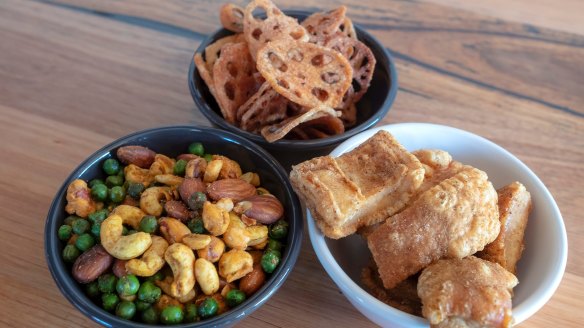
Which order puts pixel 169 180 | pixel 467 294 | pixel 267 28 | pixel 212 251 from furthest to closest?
pixel 267 28, pixel 169 180, pixel 212 251, pixel 467 294

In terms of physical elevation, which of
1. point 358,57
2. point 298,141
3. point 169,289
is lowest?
point 169,289

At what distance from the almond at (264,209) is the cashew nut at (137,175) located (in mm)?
208

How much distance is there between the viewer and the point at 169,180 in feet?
3.21

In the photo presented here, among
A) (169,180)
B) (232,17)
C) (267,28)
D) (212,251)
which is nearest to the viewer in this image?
(212,251)

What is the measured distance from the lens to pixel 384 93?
1.24 metres

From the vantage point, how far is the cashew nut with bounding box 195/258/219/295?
0.85m

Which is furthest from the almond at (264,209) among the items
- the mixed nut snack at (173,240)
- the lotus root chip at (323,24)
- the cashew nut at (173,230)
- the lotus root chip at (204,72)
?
the lotus root chip at (323,24)

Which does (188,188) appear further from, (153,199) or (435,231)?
(435,231)

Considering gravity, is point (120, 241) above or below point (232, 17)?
below

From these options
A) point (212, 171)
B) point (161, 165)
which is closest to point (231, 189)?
point (212, 171)

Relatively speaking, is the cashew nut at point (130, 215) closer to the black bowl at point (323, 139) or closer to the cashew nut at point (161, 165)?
the cashew nut at point (161, 165)

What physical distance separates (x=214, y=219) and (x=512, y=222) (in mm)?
526

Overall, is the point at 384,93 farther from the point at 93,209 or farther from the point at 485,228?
the point at 93,209

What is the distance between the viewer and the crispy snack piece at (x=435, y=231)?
0.83 m
